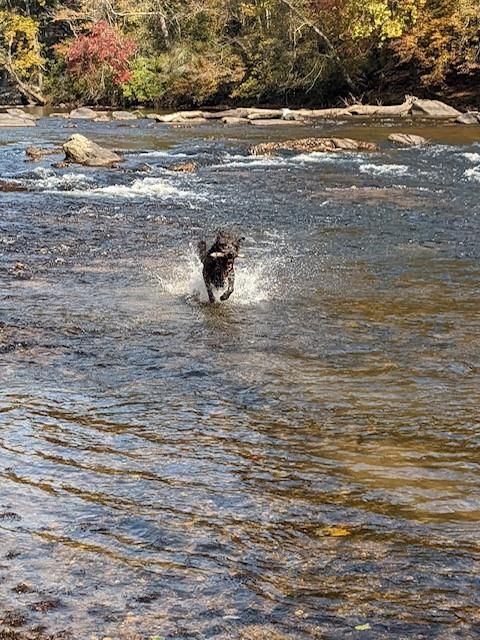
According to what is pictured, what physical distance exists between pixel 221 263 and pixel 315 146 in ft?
44.1

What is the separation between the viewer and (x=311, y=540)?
342 cm

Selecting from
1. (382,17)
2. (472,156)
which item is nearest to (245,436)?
(472,156)

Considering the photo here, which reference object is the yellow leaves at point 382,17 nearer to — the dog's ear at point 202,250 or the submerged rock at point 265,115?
the submerged rock at point 265,115

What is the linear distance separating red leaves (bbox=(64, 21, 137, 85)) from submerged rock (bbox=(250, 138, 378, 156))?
2283 cm

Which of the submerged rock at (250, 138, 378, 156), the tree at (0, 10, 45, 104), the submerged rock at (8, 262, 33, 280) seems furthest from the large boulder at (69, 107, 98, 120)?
the submerged rock at (8, 262, 33, 280)

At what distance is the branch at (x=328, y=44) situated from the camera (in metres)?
34.9

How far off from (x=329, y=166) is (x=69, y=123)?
49.7 feet

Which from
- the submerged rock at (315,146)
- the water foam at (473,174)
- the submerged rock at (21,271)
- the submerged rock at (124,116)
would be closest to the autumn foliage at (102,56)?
the submerged rock at (124,116)

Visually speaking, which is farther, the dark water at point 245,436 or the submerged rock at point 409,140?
the submerged rock at point 409,140

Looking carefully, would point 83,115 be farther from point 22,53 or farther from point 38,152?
point 22,53

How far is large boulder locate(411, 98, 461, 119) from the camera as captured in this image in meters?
28.5

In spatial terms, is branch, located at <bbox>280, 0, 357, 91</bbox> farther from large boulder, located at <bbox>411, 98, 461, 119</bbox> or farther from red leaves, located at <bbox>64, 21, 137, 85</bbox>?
red leaves, located at <bbox>64, 21, 137, 85</bbox>

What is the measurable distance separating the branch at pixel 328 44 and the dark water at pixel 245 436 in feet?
84.4

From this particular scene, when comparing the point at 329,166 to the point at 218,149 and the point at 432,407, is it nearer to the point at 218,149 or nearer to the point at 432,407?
the point at 218,149
